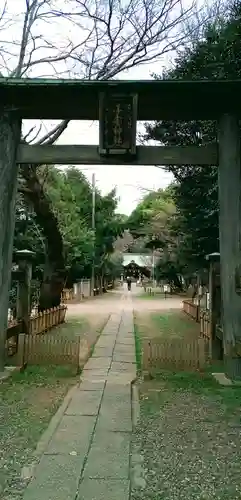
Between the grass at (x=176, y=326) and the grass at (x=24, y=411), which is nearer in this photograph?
the grass at (x=24, y=411)

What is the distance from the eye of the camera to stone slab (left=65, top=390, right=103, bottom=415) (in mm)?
5652

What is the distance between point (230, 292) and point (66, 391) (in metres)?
2.88

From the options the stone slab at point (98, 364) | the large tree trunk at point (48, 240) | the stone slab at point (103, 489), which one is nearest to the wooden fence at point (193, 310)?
the large tree trunk at point (48, 240)

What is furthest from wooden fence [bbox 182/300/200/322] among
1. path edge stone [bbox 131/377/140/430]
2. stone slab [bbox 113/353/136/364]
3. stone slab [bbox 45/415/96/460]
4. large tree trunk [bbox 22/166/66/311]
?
stone slab [bbox 45/415/96/460]

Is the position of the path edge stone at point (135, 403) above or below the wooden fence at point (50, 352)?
below

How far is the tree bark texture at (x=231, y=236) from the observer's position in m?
7.33

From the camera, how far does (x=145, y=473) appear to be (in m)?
3.80

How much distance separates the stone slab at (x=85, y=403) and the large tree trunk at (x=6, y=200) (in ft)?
5.89

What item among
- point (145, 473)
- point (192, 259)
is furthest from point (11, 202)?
point (192, 259)

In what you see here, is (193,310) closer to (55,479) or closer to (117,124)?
(117,124)

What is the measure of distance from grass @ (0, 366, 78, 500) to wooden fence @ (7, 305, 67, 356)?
1179 millimetres

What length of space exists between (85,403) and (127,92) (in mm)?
4756

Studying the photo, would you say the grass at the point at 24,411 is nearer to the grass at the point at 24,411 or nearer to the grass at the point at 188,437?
the grass at the point at 24,411

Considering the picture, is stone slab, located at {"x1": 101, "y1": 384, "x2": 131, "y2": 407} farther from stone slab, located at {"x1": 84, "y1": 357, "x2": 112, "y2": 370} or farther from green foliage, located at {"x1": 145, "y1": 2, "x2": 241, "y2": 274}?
green foliage, located at {"x1": 145, "y1": 2, "x2": 241, "y2": 274}
